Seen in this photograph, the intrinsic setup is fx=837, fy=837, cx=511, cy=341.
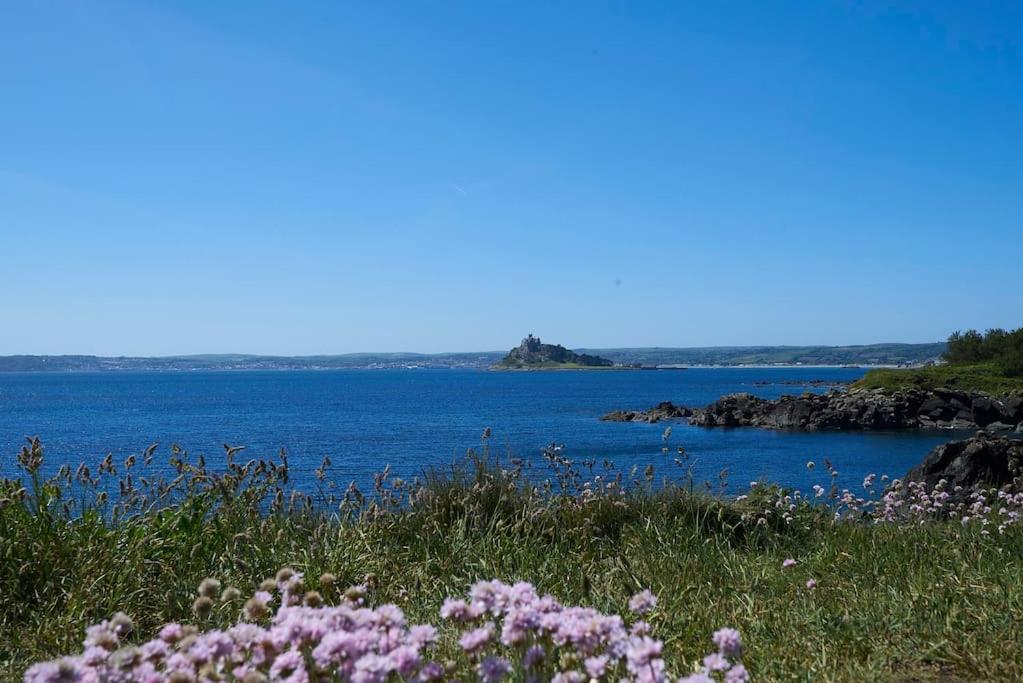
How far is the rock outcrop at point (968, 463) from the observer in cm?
2148

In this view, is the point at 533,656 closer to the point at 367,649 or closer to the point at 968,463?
the point at 367,649

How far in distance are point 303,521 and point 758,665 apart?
13.5ft

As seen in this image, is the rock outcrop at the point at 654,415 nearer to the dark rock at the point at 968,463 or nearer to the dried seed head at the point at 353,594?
the dark rock at the point at 968,463

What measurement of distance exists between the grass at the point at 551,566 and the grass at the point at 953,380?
64349mm

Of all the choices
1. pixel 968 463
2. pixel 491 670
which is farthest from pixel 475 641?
pixel 968 463

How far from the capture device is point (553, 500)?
25.9ft

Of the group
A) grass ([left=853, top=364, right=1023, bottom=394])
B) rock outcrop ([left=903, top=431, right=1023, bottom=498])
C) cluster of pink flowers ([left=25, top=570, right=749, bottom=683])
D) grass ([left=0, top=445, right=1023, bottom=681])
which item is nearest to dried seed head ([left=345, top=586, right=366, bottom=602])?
cluster of pink flowers ([left=25, top=570, right=749, bottom=683])

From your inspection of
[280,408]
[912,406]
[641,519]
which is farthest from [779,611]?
[280,408]

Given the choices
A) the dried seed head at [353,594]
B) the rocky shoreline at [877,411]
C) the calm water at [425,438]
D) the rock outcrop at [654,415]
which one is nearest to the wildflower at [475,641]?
the dried seed head at [353,594]

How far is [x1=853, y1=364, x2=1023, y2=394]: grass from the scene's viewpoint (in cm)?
6475

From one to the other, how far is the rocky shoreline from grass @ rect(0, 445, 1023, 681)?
54910 millimetres

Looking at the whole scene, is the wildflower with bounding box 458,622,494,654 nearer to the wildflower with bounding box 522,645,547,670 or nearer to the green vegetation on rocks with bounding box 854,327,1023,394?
the wildflower with bounding box 522,645,547,670

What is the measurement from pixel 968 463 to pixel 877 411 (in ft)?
129

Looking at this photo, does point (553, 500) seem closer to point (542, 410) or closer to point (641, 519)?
point (641, 519)
